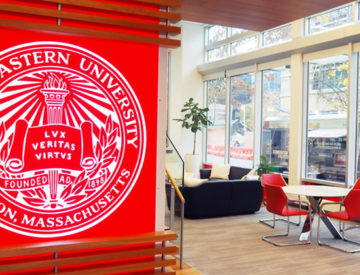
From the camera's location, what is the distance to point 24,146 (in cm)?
291

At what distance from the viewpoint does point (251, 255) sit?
5.65 m

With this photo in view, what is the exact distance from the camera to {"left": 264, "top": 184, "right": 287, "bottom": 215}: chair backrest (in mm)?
6180

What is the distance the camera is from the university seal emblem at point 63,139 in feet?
9.40

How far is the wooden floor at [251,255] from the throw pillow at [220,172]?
11.6 feet

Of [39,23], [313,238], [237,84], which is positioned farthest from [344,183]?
[39,23]

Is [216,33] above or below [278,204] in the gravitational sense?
above

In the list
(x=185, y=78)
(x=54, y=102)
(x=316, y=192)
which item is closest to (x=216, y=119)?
(x=185, y=78)

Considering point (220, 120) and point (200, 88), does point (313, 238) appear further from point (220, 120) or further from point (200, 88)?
point (200, 88)

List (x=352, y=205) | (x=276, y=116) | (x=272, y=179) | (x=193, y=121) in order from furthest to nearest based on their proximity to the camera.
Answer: (x=193, y=121) → (x=276, y=116) → (x=272, y=179) → (x=352, y=205)

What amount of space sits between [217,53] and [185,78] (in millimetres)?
1270

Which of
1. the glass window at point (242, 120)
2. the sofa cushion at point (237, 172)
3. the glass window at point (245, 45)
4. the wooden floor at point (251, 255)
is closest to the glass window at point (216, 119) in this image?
the glass window at point (242, 120)

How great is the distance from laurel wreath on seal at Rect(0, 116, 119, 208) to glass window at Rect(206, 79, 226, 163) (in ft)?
31.3

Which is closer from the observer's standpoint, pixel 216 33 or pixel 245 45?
pixel 245 45

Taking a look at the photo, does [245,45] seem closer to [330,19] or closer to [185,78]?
[185,78]
